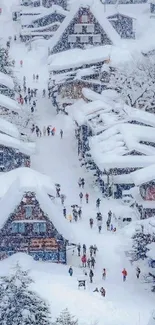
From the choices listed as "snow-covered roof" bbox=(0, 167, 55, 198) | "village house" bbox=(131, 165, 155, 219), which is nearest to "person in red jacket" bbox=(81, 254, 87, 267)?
"snow-covered roof" bbox=(0, 167, 55, 198)

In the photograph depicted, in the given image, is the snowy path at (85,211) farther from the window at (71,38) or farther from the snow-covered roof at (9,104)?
the window at (71,38)

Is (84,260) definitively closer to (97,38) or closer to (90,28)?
(97,38)

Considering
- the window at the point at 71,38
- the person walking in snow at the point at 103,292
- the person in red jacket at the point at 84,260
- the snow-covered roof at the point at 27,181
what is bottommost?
the person walking in snow at the point at 103,292

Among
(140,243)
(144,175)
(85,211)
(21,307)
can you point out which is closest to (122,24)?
(144,175)

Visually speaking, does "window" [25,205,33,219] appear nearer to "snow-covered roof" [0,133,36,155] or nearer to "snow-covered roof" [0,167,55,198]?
"snow-covered roof" [0,167,55,198]

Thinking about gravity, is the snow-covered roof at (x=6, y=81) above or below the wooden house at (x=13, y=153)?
above

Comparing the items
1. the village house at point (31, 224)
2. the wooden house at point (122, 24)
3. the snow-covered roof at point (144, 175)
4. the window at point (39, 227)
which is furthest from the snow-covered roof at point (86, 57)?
the window at point (39, 227)
